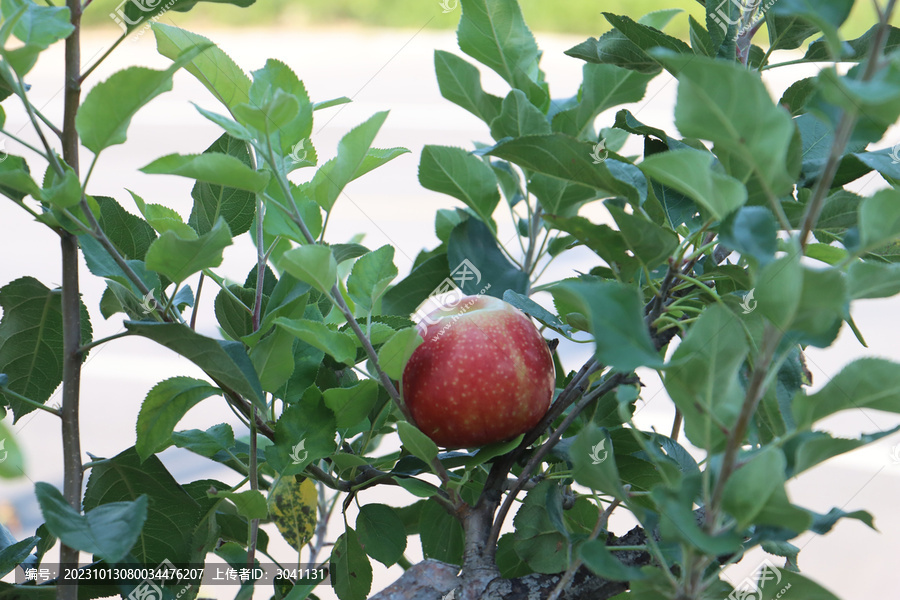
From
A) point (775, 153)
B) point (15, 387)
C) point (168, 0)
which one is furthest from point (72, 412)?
point (775, 153)

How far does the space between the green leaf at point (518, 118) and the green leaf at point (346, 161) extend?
5cm

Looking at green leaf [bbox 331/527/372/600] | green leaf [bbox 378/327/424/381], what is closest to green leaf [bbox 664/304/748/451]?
green leaf [bbox 378/327/424/381]

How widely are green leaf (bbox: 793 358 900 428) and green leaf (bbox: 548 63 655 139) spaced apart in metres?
0.20

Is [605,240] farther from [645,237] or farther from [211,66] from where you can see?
[211,66]

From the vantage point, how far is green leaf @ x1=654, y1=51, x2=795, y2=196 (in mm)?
213

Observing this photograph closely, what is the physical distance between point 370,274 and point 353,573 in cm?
16

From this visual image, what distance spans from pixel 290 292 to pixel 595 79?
18cm

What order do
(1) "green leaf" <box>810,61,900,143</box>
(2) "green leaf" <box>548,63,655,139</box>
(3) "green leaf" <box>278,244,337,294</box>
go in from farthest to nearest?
(2) "green leaf" <box>548,63,655,139</box>, (3) "green leaf" <box>278,244,337,294</box>, (1) "green leaf" <box>810,61,900,143</box>

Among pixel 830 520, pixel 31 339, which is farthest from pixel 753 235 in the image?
pixel 31 339

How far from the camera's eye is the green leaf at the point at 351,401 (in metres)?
0.35

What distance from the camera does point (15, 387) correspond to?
0.41 meters

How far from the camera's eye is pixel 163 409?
0.35 metres

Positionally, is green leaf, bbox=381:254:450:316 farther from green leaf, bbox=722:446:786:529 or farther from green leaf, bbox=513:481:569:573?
green leaf, bbox=722:446:786:529

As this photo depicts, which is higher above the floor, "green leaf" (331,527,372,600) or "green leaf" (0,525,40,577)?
"green leaf" (0,525,40,577)
